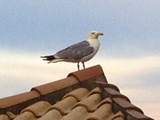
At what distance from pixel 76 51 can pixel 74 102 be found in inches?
76.1

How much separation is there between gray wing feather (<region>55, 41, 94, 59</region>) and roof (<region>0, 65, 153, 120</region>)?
→ 41.2 inches

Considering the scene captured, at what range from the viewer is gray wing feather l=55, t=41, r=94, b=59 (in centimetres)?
622

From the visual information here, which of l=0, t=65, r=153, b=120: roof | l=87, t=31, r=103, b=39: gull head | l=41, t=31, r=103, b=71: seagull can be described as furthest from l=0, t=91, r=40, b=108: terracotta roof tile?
l=87, t=31, r=103, b=39: gull head

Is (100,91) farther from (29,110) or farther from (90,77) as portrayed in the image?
(29,110)

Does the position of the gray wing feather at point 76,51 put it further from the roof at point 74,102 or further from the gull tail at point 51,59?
the roof at point 74,102

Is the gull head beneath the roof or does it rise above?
above

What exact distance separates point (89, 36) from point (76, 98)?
2.40m

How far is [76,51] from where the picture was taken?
20.5 ft

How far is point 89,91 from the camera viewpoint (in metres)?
4.81

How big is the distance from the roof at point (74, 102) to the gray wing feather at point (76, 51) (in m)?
1.05

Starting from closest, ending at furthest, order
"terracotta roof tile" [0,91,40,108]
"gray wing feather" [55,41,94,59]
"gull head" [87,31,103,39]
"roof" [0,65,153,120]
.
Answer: "roof" [0,65,153,120] → "terracotta roof tile" [0,91,40,108] → "gray wing feather" [55,41,94,59] → "gull head" [87,31,103,39]

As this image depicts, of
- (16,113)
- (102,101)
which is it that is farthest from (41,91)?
(102,101)

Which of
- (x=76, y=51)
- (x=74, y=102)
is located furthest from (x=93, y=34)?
(x=74, y=102)

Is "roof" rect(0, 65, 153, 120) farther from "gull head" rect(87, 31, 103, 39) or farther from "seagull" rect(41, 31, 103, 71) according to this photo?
"gull head" rect(87, 31, 103, 39)
